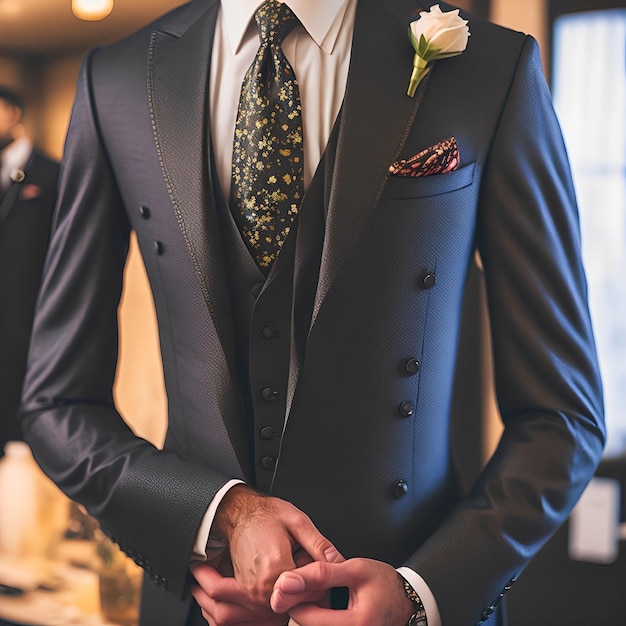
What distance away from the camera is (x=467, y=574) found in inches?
42.3

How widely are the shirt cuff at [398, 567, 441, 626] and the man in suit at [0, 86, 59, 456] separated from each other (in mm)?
1110

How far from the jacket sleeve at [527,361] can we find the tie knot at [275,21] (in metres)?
0.29

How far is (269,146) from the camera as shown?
110 cm

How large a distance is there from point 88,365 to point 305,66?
A: 0.50 m

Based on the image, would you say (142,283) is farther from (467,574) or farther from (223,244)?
(467,574)

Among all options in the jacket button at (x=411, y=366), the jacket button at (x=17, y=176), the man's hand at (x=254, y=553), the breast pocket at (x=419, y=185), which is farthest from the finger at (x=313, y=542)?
the jacket button at (x=17, y=176)

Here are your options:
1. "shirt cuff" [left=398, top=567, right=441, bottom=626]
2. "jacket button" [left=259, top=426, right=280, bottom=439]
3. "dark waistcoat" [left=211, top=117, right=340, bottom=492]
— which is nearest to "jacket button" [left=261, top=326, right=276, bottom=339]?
"dark waistcoat" [left=211, top=117, right=340, bottom=492]

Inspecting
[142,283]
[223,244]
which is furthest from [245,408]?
[142,283]

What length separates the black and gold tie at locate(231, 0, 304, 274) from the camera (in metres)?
1.09

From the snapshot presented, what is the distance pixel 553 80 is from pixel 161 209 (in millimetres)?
1162

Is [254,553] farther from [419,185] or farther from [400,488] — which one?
[419,185]

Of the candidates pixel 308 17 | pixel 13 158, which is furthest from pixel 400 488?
pixel 13 158

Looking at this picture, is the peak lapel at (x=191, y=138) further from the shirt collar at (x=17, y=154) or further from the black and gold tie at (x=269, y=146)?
the shirt collar at (x=17, y=154)

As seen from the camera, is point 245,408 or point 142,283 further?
point 142,283
